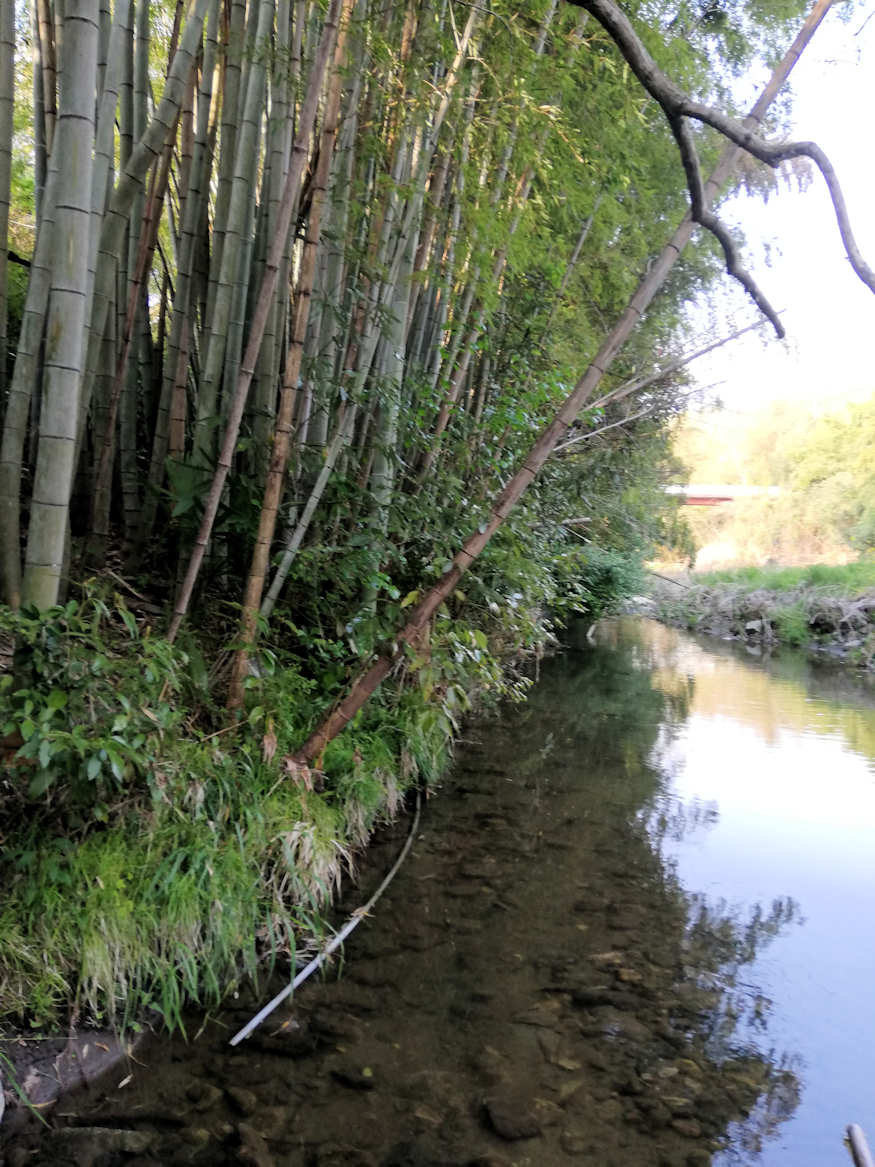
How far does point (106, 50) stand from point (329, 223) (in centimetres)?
97

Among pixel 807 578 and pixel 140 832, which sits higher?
pixel 807 578

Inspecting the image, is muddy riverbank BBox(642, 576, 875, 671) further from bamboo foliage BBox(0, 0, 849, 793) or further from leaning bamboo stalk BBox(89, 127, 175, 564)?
leaning bamboo stalk BBox(89, 127, 175, 564)

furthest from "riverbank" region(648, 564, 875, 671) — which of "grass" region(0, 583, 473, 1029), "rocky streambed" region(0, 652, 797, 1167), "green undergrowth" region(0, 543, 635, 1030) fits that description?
"grass" region(0, 583, 473, 1029)

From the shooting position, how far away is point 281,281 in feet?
11.1

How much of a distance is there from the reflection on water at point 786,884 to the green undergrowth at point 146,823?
1496 mm

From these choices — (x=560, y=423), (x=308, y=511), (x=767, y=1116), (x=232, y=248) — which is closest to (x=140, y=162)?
(x=232, y=248)

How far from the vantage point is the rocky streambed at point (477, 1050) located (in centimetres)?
215

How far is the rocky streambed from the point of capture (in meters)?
2.15

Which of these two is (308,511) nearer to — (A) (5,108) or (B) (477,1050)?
(A) (5,108)

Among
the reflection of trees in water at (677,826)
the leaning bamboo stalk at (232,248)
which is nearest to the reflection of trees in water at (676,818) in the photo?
the reflection of trees in water at (677,826)

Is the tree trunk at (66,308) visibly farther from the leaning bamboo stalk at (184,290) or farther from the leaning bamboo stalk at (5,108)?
the leaning bamboo stalk at (184,290)

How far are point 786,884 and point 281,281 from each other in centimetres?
352

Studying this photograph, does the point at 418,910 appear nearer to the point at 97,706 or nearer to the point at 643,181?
the point at 97,706

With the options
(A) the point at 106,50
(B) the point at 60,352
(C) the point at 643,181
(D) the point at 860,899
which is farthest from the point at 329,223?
(D) the point at 860,899
